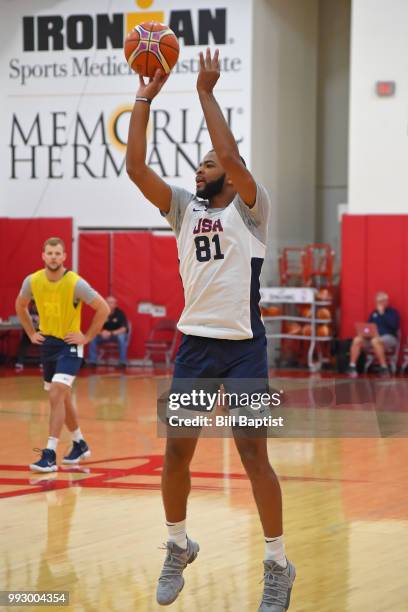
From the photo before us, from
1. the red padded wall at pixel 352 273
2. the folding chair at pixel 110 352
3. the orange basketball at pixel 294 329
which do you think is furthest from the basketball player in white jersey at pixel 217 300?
the folding chair at pixel 110 352

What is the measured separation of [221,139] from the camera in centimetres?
509

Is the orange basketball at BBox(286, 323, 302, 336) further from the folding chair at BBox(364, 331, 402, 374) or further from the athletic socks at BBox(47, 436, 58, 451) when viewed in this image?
the athletic socks at BBox(47, 436, 58, 451)

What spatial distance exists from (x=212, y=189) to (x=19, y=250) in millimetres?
18015

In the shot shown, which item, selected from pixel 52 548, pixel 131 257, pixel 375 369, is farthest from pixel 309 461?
pixel 131 257

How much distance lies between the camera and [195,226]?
17.4 feet

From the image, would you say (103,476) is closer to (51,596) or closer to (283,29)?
(51,596)

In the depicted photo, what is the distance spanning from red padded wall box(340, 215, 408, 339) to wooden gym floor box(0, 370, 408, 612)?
840 centimetres

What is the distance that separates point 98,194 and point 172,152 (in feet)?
6.06

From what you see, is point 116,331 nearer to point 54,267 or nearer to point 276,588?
point 54,267

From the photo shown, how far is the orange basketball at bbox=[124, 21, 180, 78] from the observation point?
545 cm

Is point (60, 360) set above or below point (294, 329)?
above

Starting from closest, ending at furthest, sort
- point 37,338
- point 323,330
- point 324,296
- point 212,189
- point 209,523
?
point 212,189 → point 209,523 → point 37,338 → point 323,330 → point 324,296

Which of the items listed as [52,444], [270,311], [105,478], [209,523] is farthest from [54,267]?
[270,311]

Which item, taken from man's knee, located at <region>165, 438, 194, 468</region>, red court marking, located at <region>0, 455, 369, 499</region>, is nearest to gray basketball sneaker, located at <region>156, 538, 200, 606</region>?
man's knee, located at <region>165, 438, 194, 468</region>
